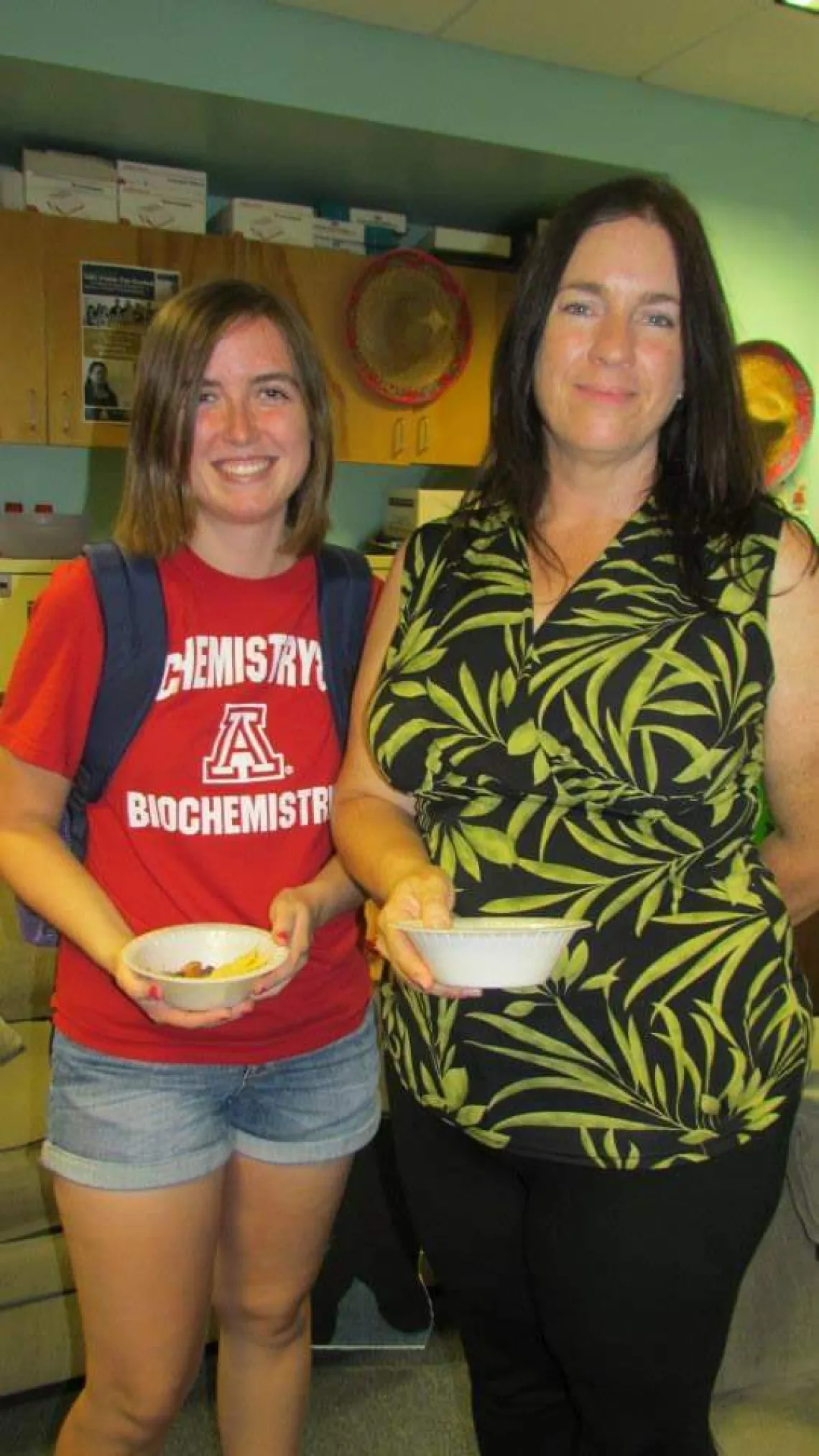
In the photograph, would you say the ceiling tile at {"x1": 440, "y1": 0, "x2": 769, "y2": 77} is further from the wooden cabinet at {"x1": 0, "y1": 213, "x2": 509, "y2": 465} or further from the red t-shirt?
the red t-shirt


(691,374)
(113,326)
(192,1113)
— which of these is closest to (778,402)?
(113,326)

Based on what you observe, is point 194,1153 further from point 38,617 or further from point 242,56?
point 242,56

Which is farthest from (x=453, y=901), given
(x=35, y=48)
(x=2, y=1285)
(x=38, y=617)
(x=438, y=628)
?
(x=35, y=48)

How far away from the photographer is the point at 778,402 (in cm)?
384

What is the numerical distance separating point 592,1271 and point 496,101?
3.11m

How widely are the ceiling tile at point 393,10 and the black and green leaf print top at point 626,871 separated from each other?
8.06 ft

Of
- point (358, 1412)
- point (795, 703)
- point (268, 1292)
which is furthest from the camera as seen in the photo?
point (358, 1412)

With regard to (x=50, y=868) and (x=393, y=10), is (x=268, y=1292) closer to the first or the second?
(x=50, y=868)

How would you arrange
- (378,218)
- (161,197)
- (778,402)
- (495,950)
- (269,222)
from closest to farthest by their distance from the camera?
(495,950) < (161,197) < (269,222) < (378,218) < (778,402)

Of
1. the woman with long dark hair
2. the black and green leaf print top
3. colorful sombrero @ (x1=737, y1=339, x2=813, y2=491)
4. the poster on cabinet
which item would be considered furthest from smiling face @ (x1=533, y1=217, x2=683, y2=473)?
colorful sombrero @ (x1=737, y1=339, x2=813, y2=491)

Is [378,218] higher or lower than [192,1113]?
higher

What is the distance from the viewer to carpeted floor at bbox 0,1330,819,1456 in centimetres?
182

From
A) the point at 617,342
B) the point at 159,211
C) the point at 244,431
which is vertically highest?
the point at 159,211

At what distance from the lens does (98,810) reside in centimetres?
121
